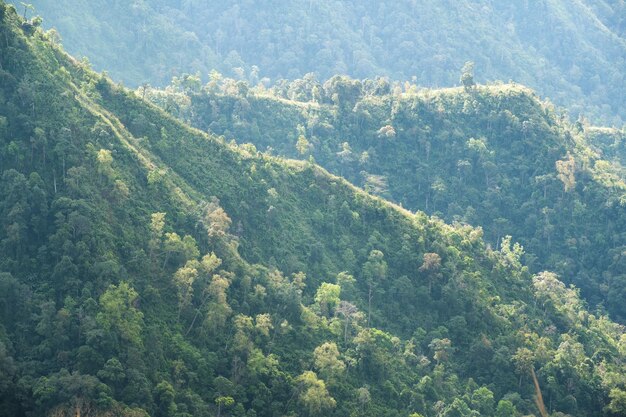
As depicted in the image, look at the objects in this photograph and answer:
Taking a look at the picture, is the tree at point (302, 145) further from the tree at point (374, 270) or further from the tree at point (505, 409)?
the tree at point (505, 409)

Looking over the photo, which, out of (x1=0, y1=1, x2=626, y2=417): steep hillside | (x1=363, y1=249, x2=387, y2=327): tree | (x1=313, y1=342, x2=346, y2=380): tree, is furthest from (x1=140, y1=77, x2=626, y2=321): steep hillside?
(x1=313, y1=342, x2=346, y2=380): tree

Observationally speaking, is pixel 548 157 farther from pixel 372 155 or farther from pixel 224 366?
pixel 224 366

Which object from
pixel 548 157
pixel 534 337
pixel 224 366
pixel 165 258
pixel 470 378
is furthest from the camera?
pixel 548 157

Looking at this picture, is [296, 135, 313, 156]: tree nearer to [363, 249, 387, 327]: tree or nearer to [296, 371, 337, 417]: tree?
[363, 249, 387, 327]: tree

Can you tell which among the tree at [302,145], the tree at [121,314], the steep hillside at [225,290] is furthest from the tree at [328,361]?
the tree at [302,145]

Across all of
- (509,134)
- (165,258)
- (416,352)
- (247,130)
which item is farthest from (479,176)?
(165,258)
